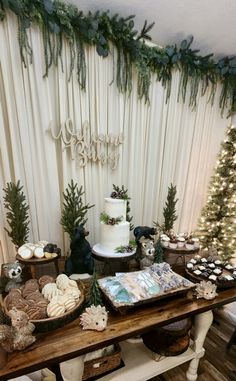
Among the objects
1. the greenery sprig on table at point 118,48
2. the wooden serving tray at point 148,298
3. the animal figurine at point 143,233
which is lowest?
the wooden serving tray at point 148,298

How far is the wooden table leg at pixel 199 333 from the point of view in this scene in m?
1.48

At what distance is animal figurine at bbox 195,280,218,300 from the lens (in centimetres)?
139

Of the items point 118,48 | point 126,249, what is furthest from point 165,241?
point 118,48

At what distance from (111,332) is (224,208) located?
189 centimetres

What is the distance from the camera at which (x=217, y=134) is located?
2.64 metres

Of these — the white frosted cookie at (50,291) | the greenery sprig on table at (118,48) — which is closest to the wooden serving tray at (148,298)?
the white frosted cookie at (50,291)

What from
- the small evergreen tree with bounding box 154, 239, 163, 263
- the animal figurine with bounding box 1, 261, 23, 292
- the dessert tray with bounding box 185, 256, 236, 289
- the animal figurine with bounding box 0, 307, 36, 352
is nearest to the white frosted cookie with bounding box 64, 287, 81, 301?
the animal figurine with bounding box 0, 307, 36, 352

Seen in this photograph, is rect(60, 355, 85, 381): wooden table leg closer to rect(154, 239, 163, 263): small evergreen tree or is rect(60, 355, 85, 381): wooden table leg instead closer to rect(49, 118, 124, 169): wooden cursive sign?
rect(154, 239, 163, 263): small evergreen tree

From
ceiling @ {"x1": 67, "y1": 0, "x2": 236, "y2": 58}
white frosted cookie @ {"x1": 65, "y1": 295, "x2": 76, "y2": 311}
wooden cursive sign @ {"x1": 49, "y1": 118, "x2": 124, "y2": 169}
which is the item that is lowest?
white frosted cookie @ {"x1": 65, "y1": 295, "x2": 76, "y2": 311}

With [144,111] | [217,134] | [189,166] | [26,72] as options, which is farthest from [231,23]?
[26,72]

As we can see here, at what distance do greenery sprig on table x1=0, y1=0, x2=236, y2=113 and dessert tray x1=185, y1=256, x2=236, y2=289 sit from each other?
4.99 ft

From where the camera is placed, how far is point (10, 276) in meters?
1.33

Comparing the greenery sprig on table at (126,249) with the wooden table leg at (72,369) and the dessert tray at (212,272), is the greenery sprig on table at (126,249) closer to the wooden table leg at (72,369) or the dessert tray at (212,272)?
the dessert tray at (212,272)

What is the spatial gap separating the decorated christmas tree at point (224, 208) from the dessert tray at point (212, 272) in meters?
0.75
